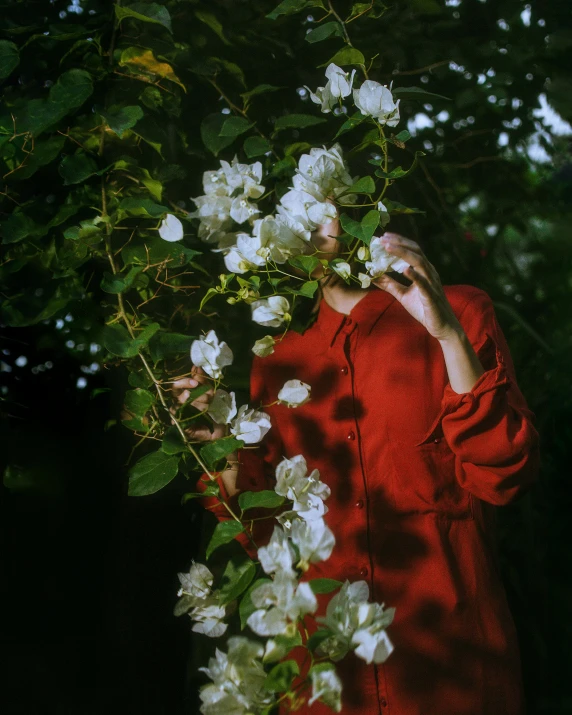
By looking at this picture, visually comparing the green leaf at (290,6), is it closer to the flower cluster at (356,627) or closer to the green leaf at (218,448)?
the green leaf at (218,448)

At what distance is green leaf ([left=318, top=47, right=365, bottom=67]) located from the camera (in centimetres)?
78

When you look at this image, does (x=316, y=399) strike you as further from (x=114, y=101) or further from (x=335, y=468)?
(x=114, y=101)

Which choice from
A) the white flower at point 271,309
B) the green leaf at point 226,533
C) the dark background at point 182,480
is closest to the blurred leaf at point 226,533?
the green leaf at point 226,533

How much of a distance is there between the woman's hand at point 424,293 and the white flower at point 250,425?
0.68 feet

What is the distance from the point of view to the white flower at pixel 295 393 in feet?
2.41

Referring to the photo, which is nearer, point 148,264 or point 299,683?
point 299,683

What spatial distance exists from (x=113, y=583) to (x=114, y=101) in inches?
22.5

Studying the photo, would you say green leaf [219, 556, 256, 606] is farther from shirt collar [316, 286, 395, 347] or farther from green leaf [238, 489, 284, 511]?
shirt collar [316, 286, 395, 347]

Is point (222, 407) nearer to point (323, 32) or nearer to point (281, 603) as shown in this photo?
point (281, 603)

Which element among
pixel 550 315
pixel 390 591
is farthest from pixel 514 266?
pixel 390 591

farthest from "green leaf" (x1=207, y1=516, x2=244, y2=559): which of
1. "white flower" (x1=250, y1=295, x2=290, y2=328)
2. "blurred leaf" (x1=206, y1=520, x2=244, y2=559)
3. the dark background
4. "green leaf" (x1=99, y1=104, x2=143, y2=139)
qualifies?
"green leaf" (x1=99, y1=104, x2=143, y2=139)

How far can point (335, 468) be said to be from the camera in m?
0.76

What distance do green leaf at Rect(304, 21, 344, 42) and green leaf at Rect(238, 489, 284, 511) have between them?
0.53 metres

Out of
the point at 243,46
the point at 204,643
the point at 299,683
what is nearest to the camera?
the point at 299,683
